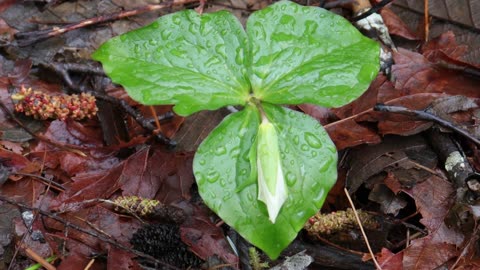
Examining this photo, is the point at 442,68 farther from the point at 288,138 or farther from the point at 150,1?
the point at 150,1

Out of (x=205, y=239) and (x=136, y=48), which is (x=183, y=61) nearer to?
(x=136, y=48)

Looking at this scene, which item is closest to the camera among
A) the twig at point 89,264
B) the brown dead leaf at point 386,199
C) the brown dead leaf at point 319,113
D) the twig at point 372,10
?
the twig at point 89,264

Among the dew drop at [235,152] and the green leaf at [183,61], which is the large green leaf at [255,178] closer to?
the dew drop at [235,152]

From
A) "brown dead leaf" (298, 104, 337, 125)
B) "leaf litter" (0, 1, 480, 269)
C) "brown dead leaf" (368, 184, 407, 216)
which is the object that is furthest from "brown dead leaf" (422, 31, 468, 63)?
"brown dead leaf" (368, 184, 407, 216)

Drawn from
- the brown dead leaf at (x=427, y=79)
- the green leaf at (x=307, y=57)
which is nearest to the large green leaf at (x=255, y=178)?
the green leaf at (x=307, y=57)

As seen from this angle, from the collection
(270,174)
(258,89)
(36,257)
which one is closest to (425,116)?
(258,89)

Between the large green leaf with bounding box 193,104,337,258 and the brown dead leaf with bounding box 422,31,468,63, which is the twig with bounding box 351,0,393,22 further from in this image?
the large green leaf with bounding box 193,104,337,258

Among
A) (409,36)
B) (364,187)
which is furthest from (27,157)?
(409,36)
